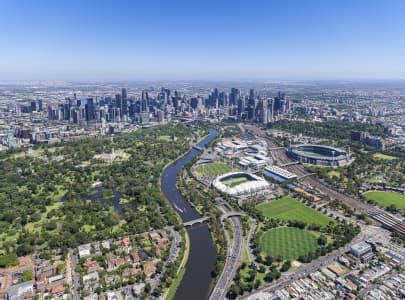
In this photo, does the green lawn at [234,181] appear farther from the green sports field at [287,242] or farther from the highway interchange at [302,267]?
the green sports field at [287,242]

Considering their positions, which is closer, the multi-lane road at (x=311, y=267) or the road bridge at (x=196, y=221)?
the multi-lane road at (x=311, y=267)

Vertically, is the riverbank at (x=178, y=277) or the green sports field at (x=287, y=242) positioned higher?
the green sports field at (x=287, y=242)

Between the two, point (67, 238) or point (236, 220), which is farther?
point (236, 220)

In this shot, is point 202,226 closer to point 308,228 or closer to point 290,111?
point 308,228

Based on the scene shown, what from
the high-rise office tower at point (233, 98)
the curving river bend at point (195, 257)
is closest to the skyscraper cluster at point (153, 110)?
the high-rise office tower at point (233, 98)

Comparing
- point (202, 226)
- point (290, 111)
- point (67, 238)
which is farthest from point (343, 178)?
point (290, 111)

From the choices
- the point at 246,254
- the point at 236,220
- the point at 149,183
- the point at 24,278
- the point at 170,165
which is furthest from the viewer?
the point at 170,165

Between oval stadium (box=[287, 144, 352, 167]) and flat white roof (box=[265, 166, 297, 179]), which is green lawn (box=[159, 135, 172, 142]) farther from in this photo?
flat white roof (box=[265, 166, 297, 179])
